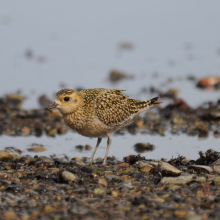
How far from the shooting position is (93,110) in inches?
423

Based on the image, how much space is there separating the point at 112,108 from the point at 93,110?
561mm

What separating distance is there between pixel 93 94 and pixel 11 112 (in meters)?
5.33

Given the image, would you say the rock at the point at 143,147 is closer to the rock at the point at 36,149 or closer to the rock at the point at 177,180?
the rock at the point at 36,149

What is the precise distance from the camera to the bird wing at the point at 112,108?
10820 mm

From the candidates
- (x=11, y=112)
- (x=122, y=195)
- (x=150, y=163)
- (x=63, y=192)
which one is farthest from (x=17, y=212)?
(x=11, y=112)

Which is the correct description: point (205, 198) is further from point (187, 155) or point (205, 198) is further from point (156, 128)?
point (156, 128)

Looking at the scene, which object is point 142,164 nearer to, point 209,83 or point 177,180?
point 177,180

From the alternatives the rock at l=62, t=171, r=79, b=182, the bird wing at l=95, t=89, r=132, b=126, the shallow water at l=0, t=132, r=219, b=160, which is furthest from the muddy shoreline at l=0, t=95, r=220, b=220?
the bird wing at l=95, t=89, r=132, b=126

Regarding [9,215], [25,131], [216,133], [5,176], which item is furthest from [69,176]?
[216,133]

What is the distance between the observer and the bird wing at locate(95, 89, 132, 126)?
10820mm

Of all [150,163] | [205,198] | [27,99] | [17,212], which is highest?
[27,99]

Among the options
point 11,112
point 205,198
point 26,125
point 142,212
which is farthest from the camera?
point 11,112

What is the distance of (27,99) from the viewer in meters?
17.5

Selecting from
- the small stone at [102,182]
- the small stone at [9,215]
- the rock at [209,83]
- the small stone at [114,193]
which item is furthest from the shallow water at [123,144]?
the rock at [209,83]
